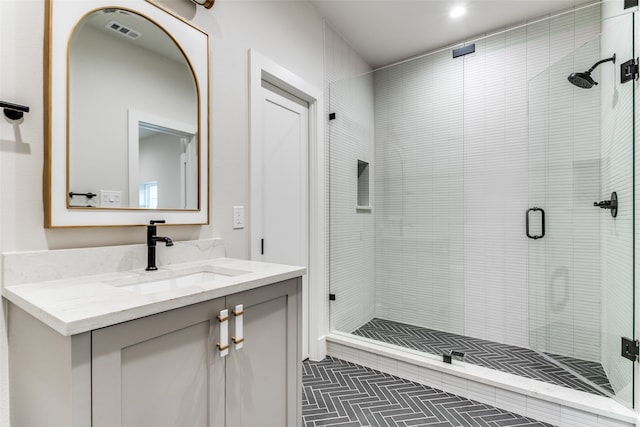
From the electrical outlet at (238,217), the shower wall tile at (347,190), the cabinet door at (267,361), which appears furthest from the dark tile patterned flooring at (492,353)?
the electrical outlet at (238,217)

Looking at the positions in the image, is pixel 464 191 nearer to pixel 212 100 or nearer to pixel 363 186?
pixel 363 186

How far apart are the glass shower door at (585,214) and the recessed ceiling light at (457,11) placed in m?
0.79

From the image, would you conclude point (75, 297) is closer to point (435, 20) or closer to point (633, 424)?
point (633, 424)

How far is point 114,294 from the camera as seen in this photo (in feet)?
2.89

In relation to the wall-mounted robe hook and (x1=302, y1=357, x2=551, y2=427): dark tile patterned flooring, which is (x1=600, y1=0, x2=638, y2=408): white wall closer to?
(x1=302, y1=357, x2=551, y2=427): dark tile patterned flooring

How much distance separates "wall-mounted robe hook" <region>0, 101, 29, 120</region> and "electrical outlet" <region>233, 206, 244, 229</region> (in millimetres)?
940

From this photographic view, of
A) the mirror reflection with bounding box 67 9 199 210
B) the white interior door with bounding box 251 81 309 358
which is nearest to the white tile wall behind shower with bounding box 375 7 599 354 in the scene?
the white interior door with bounding box 251 81 309 358

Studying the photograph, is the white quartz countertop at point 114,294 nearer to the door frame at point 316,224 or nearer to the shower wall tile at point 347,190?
the door frame at point 316,224

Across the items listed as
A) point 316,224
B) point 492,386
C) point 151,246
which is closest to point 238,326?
point 151,246

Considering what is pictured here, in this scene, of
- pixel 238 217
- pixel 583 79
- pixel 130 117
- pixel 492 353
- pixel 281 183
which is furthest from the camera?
pixel 492 353

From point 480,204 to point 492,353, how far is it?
48.0 inches

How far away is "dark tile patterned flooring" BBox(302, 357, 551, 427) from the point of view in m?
1.74

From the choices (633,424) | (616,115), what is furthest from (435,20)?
(633,424)

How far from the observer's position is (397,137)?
2.87 meters
